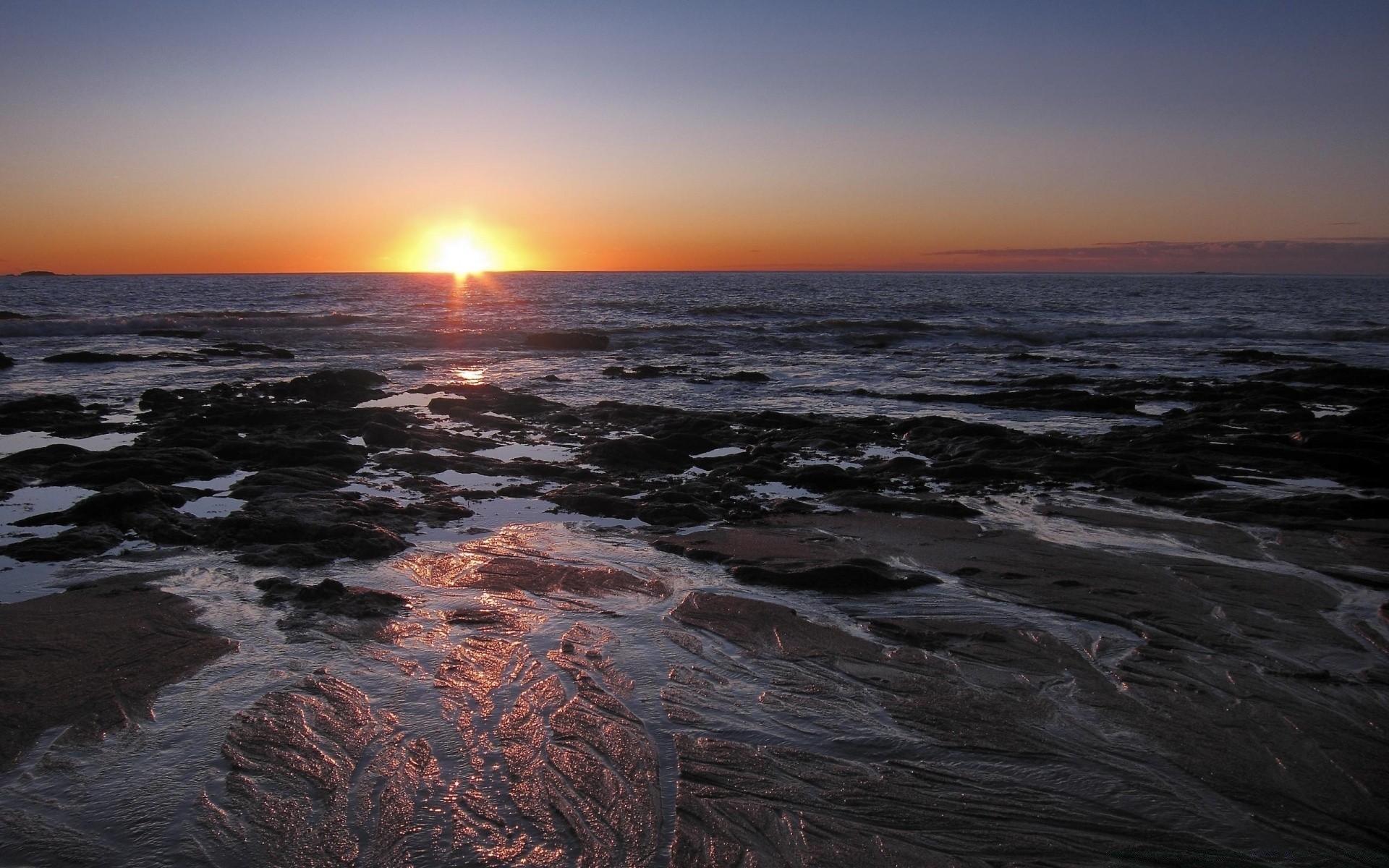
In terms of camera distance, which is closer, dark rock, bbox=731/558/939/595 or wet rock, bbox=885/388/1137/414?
dark rock, bbox=731/558/939/595

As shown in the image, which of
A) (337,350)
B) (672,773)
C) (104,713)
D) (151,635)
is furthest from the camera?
(337,350)

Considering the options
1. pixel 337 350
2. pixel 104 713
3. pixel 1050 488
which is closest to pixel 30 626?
pixel 104 713

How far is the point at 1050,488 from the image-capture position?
994 cm

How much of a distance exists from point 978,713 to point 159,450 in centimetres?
1020

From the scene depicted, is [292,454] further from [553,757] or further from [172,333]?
[172,333]

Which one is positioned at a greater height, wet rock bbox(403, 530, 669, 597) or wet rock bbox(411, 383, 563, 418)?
wet rock bbox(411, 383, 563, 418)

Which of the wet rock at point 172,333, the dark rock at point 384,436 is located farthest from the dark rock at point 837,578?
the wet rock at point 172,333

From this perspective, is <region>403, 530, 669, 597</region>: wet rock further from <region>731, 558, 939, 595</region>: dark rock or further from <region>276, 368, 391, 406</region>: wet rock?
<region>276, 368, 391, 406</region>: wet rock

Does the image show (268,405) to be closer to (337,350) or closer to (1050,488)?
(1050,488)

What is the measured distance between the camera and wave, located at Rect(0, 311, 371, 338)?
111 ft

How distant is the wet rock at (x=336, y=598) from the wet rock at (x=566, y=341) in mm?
25210

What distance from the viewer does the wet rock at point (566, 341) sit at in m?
31.6

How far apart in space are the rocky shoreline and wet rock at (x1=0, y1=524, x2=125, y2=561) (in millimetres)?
52

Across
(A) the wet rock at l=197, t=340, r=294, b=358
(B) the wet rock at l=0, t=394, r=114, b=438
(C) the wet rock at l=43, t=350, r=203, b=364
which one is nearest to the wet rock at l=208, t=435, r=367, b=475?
(B) the wet rock at l=0, t=394, r=114, b=438
